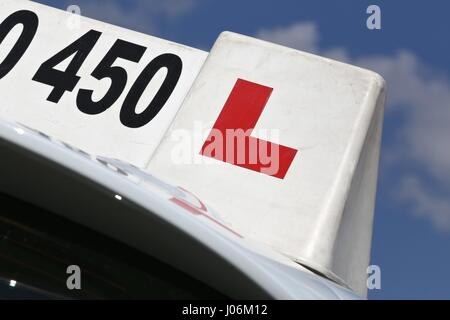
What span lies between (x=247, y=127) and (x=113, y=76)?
792 millimetres

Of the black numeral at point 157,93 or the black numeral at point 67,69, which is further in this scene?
the black numeral at point 67,69

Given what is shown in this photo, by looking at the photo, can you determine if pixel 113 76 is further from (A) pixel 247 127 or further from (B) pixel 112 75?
(A) pixel 247 127

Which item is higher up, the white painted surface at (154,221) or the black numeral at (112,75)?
the black numeral at (112,75)

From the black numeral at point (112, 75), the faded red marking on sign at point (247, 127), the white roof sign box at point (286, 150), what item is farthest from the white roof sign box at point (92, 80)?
the faded red marking on sign at point (247, 127)

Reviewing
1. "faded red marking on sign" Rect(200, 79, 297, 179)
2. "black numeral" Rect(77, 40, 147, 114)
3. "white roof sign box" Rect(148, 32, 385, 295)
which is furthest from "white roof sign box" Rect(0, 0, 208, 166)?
"faded red marking on sign" Rect(200, 79, 297, 179)

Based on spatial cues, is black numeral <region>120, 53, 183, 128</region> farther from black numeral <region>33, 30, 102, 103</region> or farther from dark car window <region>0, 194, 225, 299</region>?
dark car window <region>0, 194, 225, 299</region>

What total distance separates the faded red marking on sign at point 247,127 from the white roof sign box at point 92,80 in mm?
276

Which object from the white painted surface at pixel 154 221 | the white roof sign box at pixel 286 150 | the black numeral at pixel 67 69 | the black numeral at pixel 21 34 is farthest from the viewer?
the black numeral at pixel 21 34

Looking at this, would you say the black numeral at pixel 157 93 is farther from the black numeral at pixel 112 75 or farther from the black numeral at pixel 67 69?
the black numeral at pixel 67 69

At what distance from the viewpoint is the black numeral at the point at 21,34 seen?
431 cm

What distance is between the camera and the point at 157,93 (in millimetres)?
4172

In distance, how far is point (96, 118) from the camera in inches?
159

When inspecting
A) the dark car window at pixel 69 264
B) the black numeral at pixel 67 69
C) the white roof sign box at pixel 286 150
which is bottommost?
the dark car window at pixel 69 264
